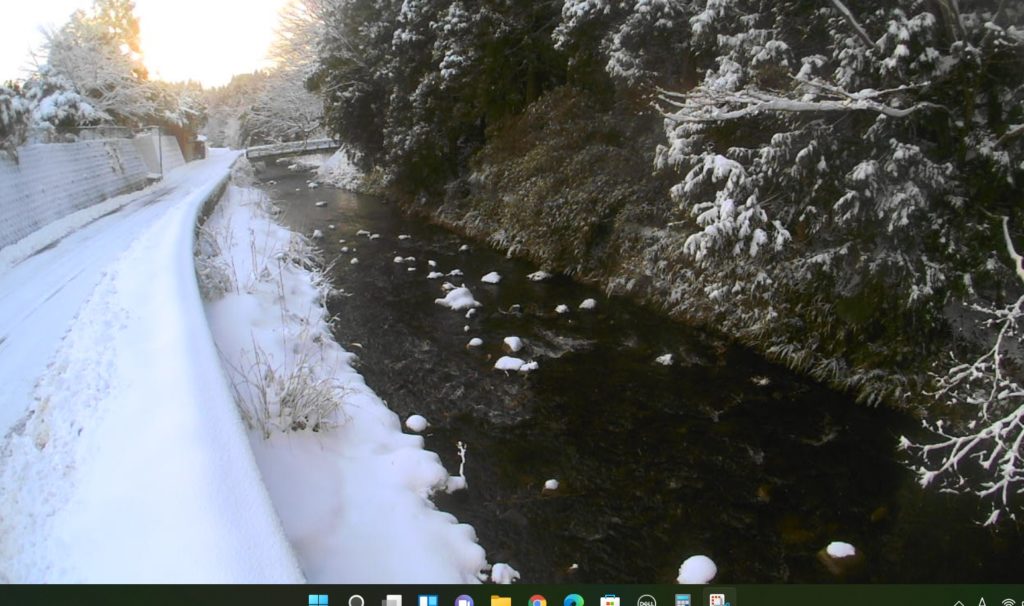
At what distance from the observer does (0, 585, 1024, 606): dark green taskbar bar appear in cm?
196

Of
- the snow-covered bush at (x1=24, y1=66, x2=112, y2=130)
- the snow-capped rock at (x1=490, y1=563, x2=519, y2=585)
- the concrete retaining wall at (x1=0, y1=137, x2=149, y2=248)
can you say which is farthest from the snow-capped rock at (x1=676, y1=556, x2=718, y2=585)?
the snow-covered bush at (x1=24, y1=66, x2=112, y2=130)

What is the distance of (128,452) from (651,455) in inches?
144

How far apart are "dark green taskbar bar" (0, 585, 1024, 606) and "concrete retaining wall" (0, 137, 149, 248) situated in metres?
8.87

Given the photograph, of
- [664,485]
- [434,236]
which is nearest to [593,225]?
[434,236]

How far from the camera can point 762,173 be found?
580 cm

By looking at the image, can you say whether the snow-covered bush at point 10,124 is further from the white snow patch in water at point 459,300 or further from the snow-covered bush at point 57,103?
the white snow patch in water at point 459,300

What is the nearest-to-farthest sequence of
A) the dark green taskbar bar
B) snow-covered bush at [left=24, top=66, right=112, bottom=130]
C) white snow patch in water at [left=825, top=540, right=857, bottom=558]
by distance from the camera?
the dark green taskbar bar < white snow patch in water at [left=825, top=540, right=857, bottom=558] < snow-covered bush at [left=24, top=66, right=112, bottom=130]

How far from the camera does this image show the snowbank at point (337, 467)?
10.5 ft

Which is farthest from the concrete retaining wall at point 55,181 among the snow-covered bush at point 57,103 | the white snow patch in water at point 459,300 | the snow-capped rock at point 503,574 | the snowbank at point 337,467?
the snow-capped rock at point 503,574

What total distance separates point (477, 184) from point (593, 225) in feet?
16.1

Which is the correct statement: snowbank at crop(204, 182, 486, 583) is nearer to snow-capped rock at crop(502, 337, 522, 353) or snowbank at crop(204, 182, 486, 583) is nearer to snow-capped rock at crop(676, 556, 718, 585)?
snow-capped rock at crop(676, 556, 718, 585)

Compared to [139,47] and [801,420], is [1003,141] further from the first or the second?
[139,47]

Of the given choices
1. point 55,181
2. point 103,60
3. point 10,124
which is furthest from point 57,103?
point 10,124

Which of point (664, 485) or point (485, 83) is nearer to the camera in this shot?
point (664, 485)
